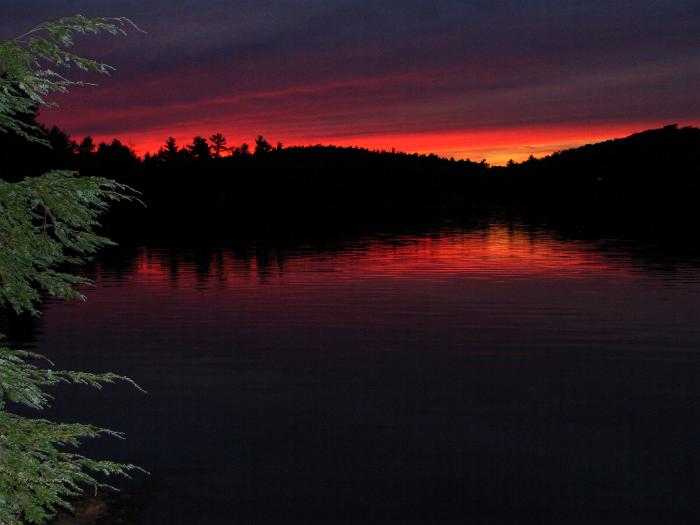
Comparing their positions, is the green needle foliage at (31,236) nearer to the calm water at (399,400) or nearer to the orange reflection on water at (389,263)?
the calm water at (399,400)

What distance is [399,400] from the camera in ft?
66.4

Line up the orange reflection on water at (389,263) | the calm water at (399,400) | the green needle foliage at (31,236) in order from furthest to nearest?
the orange reflection on water at (389,263)
the calm water at (399,400)
the green needle foliage at (31,236)

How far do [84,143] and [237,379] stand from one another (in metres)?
175

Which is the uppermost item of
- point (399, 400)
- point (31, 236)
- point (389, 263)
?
point (31, 236)

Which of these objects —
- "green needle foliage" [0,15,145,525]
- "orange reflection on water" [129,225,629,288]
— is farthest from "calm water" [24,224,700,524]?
"orange reflection on water" [129,225,629,288]

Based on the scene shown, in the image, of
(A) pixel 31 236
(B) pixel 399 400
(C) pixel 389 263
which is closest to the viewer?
(A) pixel 31 236

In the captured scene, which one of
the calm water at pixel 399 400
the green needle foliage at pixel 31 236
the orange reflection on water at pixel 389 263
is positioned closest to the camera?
the green needle foliage at pixel 31 236

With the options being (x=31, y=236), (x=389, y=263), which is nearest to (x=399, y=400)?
(x=31, y=236)

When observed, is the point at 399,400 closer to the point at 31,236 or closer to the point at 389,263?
the point at 31,236

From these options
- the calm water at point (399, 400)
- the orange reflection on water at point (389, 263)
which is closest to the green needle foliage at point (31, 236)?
the calm water at point (399, 400)

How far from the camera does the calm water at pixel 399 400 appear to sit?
45.2ft

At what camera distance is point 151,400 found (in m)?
20.6

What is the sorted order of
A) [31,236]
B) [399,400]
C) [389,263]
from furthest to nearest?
[389,263]
[399,400]
[31,236]

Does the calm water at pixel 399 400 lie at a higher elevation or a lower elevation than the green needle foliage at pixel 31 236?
lower
